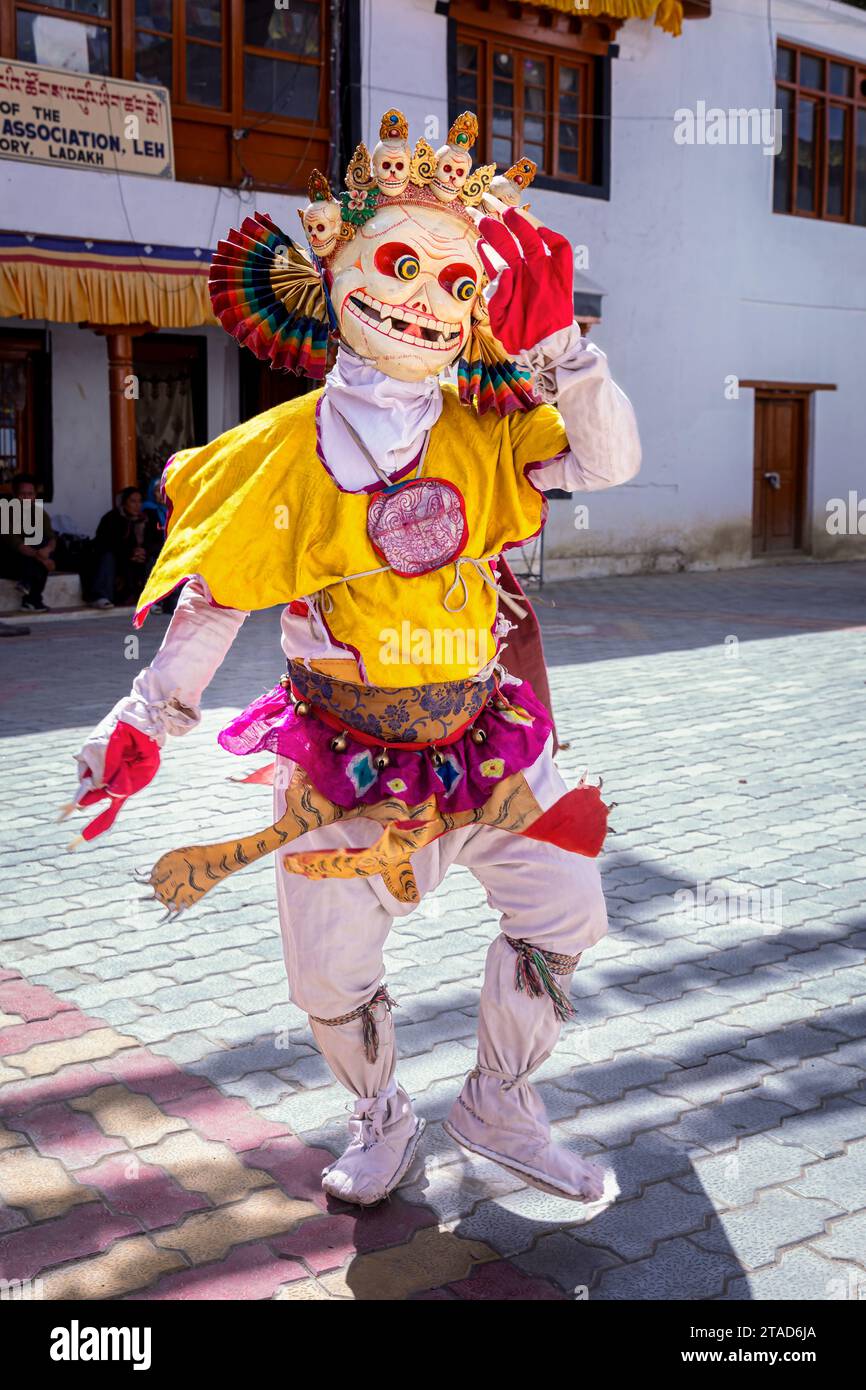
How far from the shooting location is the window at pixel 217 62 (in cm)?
1165

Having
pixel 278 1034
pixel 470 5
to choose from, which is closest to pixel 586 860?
pixel 278 1034

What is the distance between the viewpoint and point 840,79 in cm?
1830

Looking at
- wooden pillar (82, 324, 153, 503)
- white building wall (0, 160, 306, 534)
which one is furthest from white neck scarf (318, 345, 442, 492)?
wooden pillar (82, 324, 153, 503)

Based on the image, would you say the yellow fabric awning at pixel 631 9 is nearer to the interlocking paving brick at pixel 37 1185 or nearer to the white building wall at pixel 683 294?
the white building wall at pixel 683 294

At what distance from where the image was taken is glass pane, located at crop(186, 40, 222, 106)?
12.5 metres

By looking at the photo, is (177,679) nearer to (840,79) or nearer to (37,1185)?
(37,1185)

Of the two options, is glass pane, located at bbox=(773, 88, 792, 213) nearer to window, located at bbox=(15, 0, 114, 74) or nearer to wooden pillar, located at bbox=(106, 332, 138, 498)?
window, located at bbox=(15, 0, 114, 74)

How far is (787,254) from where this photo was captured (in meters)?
17.9

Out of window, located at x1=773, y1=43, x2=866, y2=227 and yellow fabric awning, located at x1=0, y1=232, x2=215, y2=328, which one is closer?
yellow fabric awning, located at x1=0, y1=232, x2=215, y2=328

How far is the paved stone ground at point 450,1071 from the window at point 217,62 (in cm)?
783

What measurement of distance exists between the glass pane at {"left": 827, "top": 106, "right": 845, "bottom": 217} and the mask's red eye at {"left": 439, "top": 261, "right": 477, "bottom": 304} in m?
17.5

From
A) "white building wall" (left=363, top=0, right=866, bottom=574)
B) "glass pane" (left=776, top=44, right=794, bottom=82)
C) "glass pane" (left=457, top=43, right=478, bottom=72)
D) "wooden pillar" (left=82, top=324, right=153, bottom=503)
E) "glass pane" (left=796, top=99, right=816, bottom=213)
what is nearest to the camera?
"wooden pillar" (left=82, top=324, right=153, bottom=503)

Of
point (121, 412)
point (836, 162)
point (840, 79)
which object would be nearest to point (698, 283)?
point (836, 162)

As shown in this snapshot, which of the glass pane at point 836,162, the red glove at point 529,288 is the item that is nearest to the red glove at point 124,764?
the red glove at point 529,288
